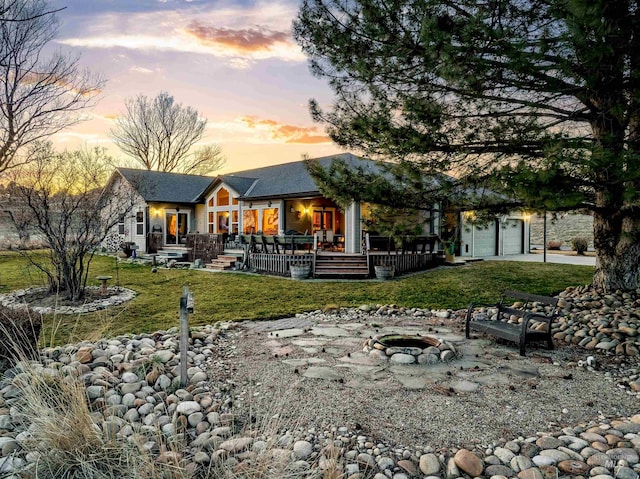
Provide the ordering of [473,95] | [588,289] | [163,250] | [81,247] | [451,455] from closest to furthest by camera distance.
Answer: [451,455] < [473,95] < [588,289] < [81,247] < [163,250]

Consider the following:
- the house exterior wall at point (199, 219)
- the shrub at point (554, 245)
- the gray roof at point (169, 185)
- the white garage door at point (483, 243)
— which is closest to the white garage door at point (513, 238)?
the white garage door at point (483, 243)

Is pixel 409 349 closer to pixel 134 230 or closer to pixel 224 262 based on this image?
pixel 224 262

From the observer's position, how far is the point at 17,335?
3.90 metres

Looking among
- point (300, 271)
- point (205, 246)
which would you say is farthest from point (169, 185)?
point (300, 271)

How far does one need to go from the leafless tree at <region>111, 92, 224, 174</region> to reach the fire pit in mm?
31931

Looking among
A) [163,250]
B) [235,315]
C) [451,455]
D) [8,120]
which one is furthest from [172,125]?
[451,455]

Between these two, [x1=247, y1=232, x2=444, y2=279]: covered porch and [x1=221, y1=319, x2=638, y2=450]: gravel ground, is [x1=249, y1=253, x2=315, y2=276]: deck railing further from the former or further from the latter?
[x1=221, y1=319, x2=638, y2=450]: gravel ground

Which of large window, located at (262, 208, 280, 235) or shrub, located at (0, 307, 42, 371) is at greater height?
large window, located at (262, 208, 280, 235)

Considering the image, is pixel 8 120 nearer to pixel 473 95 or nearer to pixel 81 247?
pixel 81 247

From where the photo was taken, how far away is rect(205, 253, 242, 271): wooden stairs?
16.0 metres

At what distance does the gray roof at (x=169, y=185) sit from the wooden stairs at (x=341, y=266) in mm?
11543

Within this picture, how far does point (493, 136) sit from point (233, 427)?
5449 mm

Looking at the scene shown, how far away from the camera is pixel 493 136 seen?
6117mm

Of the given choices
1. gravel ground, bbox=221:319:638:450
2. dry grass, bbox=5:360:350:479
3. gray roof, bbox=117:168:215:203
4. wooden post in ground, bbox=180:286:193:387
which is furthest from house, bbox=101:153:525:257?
dry grass, bbox=5:360:350:479
